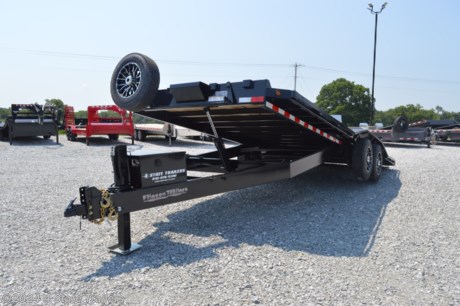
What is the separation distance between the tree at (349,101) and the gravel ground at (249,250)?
56.9m

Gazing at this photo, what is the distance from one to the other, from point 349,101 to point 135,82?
61.3 meters

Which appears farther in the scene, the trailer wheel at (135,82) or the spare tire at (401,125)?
the spare tire at (401,125)

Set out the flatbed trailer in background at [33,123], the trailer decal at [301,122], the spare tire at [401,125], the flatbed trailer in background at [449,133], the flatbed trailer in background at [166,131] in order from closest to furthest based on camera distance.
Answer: the trailer decal at [301,122] → the flatbed trailer in background at [33,123] → the flatbed trailer in background at [166,131] → the spare tire at [401,125] → the flatbed trailer in background at [449,133]

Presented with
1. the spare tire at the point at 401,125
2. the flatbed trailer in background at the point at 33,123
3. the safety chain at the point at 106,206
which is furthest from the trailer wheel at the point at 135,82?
the spare tire at the point at 401,125

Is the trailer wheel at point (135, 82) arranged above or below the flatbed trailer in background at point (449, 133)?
above

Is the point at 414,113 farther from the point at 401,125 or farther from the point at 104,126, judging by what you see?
the point at 104,126

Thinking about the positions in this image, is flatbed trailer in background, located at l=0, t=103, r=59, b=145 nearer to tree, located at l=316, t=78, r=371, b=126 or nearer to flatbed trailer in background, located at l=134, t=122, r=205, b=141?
flatbed trailer in background, located at l=134, t=122, r=205, b=141

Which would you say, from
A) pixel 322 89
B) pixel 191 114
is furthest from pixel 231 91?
pixel 322 89

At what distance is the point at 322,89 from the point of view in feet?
217

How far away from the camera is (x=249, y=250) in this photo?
3477mm

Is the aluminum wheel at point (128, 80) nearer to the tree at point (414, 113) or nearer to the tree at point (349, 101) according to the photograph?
the tree at point (349, 101)

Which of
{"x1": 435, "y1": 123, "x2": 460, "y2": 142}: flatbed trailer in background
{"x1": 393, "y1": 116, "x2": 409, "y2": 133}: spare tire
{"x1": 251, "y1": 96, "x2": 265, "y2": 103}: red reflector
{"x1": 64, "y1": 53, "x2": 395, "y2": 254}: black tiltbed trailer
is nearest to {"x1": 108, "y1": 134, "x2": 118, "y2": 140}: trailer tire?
{"x1": 64, "y1": 53, "x2": 395, "y2": 254}: black tiltbed trailer

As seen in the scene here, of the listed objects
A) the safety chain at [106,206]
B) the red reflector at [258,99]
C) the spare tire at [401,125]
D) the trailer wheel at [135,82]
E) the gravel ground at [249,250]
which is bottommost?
the gravel ground at [249,250]

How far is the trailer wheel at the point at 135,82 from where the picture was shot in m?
4.24
